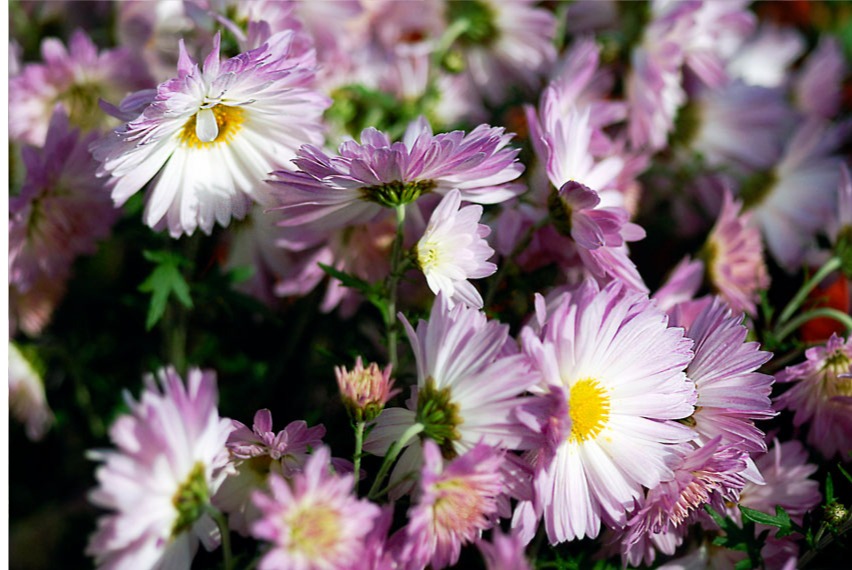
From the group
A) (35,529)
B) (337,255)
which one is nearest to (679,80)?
(337,255)

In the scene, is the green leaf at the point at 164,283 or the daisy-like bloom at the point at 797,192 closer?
the green leaf at the point at 164,283

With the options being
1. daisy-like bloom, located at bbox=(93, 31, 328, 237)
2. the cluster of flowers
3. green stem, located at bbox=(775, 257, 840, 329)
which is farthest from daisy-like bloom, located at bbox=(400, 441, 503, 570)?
green stem, located at bbox=(775, 257, 840, 329)

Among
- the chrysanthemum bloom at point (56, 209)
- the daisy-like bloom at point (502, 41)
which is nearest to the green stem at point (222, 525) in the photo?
the chrysanthemum bloom at point (56, 209)

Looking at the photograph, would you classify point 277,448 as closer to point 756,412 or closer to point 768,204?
point 756,412

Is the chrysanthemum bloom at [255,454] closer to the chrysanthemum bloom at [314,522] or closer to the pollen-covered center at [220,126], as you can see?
the chrysanthemum bloom at [314,522]

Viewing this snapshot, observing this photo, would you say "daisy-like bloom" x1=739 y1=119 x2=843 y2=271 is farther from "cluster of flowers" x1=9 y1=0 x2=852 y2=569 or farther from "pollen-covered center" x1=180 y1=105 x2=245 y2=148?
"pollen-covered center" x1=180 y1=105 x2=245 y2=148

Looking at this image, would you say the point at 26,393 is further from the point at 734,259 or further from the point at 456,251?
the point at 734,259
